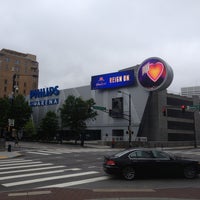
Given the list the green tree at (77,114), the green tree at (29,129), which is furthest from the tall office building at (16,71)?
the green tree at (77,114)

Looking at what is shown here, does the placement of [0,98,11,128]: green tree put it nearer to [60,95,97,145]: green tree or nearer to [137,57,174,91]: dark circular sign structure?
[60,95,97,145]: green tree

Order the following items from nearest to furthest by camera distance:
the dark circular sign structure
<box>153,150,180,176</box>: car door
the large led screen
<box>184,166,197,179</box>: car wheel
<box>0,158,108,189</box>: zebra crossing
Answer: <box>0,158,108,189</box>: zebra crossing → <box>153,150,180,176</box>: car door → <box>184,166,197,179</box>: car wheel → the dark circular sign structure → the large led screen

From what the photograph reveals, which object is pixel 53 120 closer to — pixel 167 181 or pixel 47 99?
pixel 47 99

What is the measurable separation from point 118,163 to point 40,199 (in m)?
4.64

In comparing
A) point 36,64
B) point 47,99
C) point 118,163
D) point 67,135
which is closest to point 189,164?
point 118,163

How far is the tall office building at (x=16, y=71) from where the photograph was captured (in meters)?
107

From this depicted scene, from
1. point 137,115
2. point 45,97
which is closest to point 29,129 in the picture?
point 45,97

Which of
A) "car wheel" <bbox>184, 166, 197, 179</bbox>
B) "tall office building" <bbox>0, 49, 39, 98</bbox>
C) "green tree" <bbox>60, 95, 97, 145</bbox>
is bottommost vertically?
"car wheel" <bbox>184, 166, 197, 179</bbox>

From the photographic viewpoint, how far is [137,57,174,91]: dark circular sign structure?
51875 millimetres

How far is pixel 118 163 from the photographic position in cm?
1241

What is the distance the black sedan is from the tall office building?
96.1 meters

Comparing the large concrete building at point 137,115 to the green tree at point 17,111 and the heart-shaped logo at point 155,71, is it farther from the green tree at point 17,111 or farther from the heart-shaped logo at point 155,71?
the green tree at point 17,111

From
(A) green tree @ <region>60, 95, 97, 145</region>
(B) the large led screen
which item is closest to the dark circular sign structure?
(B) the large led screen

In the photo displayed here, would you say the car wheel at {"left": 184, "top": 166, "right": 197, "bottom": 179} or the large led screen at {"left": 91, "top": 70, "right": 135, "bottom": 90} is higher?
the large led screen at {"left": 91, "top": 70, "right": 135, "bottom": 90}
